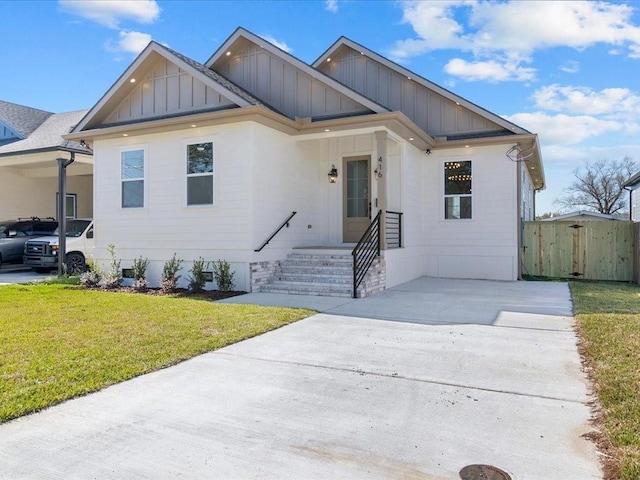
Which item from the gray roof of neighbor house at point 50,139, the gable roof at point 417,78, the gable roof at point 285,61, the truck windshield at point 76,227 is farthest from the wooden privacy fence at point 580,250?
the gray roof of neighbor house at point 50,139

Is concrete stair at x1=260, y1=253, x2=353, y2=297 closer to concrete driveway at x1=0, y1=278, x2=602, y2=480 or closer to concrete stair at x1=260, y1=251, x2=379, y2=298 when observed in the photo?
concrete stair at x1=260, y1=251, x2=379, y2=298

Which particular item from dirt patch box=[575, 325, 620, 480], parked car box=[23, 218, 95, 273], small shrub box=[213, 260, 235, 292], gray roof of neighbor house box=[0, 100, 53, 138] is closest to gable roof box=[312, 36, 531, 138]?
small shrub box=[213, 260, 235, 292]

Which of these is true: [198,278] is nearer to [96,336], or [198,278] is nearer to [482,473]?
[96,336]

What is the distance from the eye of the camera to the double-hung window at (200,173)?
10008 mm

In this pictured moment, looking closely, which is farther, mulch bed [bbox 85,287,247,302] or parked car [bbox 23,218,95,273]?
parked car [bbox 23,218,95,273]

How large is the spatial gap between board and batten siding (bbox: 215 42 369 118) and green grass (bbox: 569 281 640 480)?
6007 millimetres

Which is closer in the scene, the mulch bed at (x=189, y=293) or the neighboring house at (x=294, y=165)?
the mulch bed at (x=189, y=293)

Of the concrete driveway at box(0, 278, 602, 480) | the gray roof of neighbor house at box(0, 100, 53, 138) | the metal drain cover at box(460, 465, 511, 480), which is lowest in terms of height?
the metal drain cover at box(460, 465, 511, 480)

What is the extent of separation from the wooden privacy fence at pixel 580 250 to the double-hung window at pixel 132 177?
10.7 meters

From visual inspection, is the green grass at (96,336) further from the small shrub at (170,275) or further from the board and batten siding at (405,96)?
the board and batten siding at (405,96)

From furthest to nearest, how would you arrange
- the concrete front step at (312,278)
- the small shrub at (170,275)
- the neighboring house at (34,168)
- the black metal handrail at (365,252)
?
1. the neighboring house at (34,168)
2. the small shrub at (170,275)
3. the concrete front step at (312,278)
4. the black metal handrail at (365,252)

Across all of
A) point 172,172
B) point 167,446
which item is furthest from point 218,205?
point 167,446

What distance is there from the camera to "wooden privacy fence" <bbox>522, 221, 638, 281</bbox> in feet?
41.0

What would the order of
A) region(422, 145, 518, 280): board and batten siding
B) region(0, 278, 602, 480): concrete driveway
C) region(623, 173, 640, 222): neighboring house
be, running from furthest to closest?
1. region(623, 173, 640, 222): neighboring house
2. region(422, 145, 518, 280): board and batten siding
3. region(0, 278, 602, 480): concrete driveway
